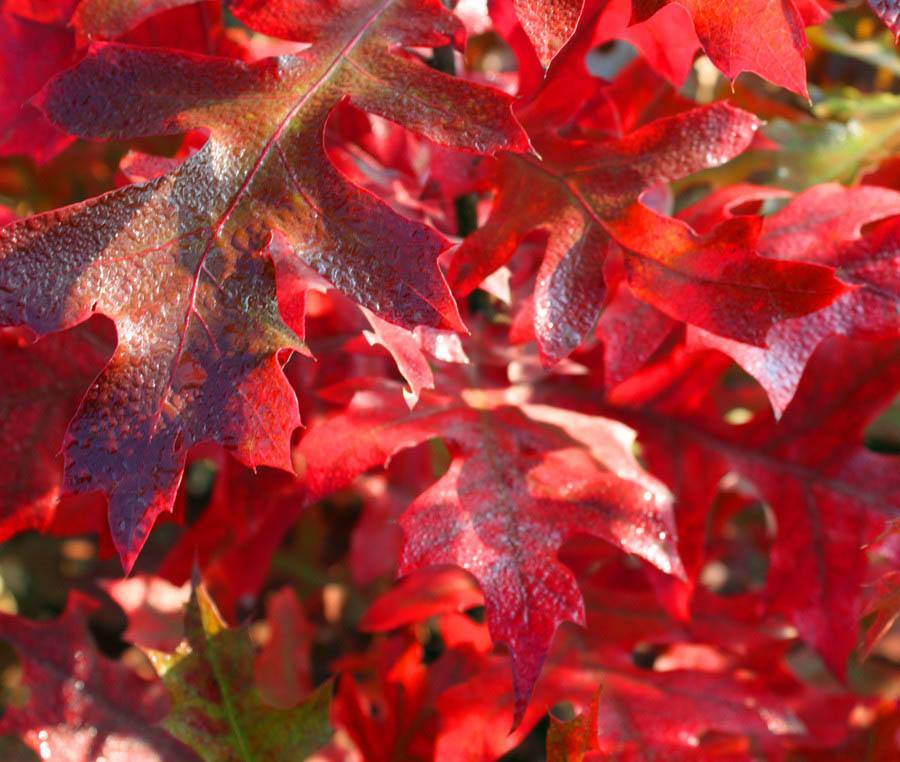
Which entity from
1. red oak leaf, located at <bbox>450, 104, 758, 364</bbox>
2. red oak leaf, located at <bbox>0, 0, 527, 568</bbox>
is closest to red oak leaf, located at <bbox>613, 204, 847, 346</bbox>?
red oak leaf, located at <bbox>450, 104, 758, 364</bbox>

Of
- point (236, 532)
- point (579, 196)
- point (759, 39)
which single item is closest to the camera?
point (759, 39)

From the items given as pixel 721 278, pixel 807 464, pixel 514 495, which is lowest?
pixel 807 464

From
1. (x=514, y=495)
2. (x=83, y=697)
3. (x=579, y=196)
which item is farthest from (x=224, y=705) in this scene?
(x=579, y=196)

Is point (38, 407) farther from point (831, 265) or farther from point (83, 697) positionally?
point (831, 265)

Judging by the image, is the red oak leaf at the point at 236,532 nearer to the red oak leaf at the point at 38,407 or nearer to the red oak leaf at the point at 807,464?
the red oak leaf at the point at 38,407

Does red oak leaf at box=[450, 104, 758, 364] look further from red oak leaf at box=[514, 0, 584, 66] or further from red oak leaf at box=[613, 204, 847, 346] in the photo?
red oak leaf at box=[514, 0, 584, 66]

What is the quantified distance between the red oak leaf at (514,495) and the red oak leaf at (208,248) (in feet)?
0.52

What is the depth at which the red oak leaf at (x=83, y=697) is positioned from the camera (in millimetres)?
789

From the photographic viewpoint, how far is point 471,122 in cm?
61

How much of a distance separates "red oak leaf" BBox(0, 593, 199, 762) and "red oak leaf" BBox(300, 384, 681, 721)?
0.26 metres

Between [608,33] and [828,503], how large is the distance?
416mm

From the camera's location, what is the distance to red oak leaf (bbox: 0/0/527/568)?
56 centimetres

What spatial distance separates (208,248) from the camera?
0.60 m

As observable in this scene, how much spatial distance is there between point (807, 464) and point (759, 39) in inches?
15.8
